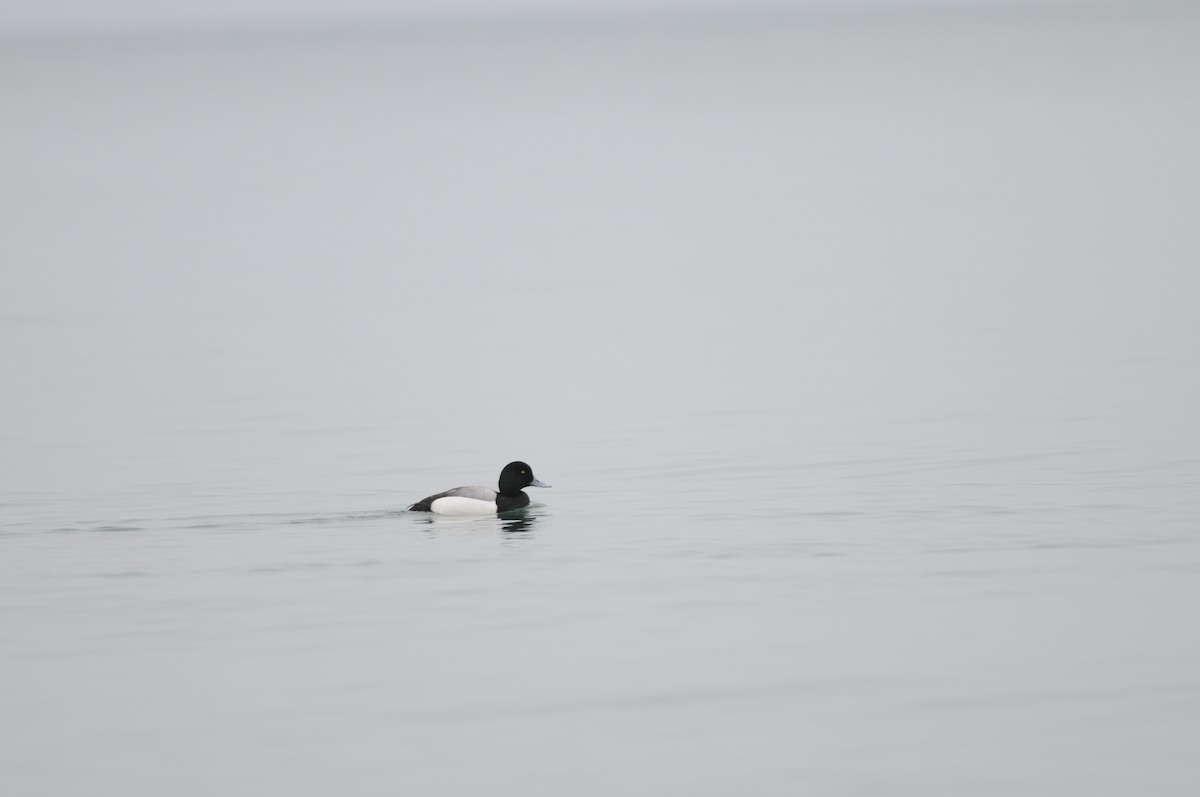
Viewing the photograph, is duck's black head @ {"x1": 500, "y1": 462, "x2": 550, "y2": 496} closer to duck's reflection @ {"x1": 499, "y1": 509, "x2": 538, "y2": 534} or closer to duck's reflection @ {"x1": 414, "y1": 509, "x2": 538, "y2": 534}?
duck's reflection @ {"x1": 499, "y1": 509, "x2": 538, "y2": 534}

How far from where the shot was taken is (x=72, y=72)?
7844 inches

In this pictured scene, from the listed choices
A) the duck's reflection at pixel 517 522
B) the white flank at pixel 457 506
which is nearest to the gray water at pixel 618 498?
the duck's reflection at pixel 517 522

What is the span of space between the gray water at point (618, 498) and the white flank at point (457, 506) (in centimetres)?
40

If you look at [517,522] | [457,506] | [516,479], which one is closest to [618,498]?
[516,479]

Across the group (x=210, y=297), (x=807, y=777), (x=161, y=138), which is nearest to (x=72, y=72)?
(x=161, y=138)

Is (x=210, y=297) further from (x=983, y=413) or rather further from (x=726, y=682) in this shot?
(x=726, y=682)

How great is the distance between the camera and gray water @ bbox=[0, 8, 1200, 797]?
1159cm

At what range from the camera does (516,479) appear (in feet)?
62.5

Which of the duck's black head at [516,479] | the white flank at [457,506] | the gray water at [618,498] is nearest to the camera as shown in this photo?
the gray water at [618,498]

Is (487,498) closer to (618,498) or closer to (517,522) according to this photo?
(517,522)

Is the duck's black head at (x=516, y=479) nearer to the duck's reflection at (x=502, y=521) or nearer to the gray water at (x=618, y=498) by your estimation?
the duck's reflection at (x=502, y=521)

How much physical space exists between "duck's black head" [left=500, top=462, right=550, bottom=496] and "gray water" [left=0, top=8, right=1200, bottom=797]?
0.49 m

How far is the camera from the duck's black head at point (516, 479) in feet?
62.4

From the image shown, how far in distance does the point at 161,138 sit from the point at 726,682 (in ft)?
286
